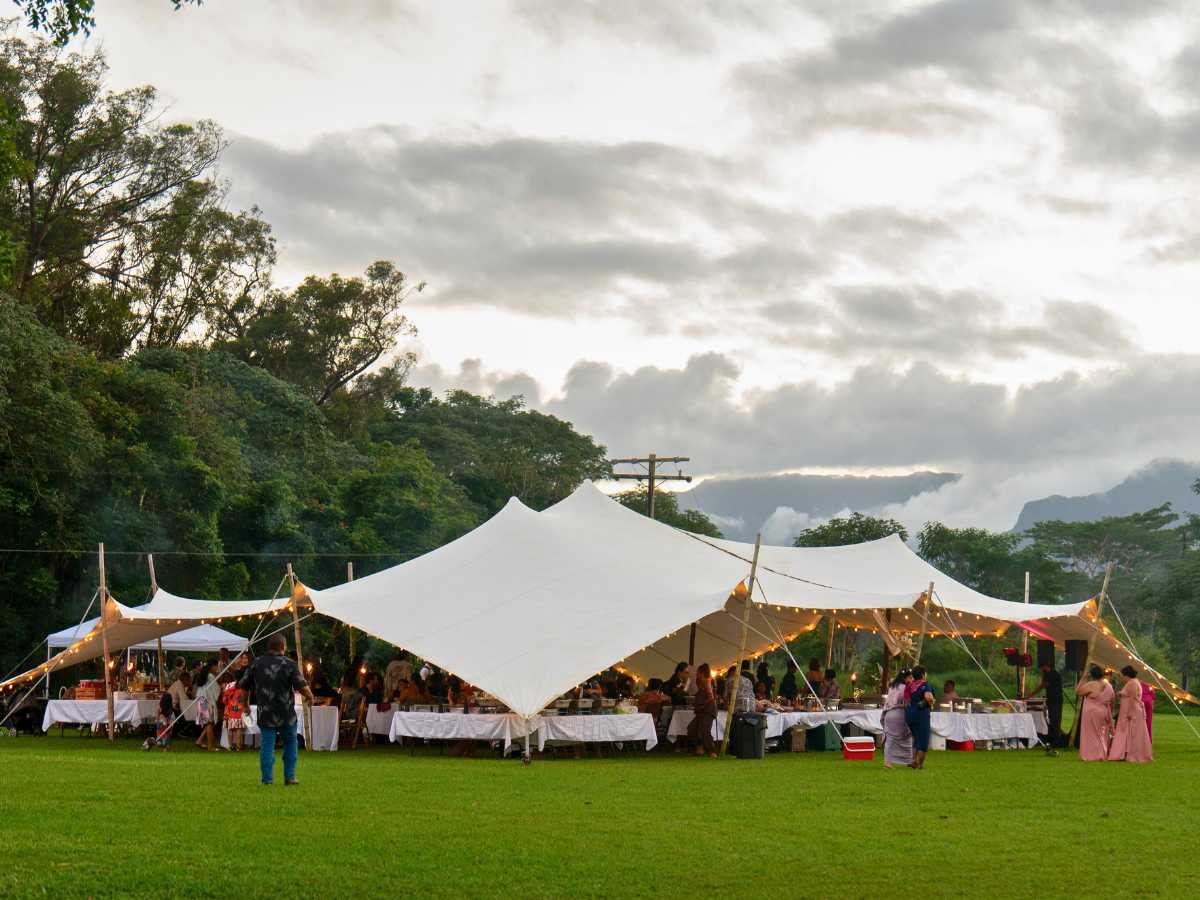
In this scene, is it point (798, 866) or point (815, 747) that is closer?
point (798, 866)

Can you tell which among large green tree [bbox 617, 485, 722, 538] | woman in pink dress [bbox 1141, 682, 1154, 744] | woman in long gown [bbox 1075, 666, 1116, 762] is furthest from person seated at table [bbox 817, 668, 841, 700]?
large green tree [bbox 617, 485, 722, 538]

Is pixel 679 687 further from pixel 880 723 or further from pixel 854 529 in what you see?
pixel 854 529

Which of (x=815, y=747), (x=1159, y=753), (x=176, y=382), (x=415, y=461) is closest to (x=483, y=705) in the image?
(x=815, y=747)

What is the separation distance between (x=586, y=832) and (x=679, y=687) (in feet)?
36.4

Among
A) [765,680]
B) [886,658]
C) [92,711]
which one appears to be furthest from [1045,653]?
[92,711]

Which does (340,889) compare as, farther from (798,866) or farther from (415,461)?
(415,461)

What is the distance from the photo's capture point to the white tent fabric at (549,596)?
1741cm

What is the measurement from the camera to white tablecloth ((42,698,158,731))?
71.7 feet

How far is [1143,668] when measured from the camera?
21094 millimetres

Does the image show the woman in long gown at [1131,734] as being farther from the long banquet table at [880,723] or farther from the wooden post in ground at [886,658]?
the wooden post in ground at [886,658]

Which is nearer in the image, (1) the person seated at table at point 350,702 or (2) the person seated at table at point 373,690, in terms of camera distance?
(1) the person seated at table at point 350,702

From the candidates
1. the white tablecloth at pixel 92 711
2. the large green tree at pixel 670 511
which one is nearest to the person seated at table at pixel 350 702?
the white tablecloth at pixel 92 711

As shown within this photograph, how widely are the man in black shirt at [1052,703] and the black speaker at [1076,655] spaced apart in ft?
1.48

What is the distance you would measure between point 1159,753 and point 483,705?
9.56 metres
